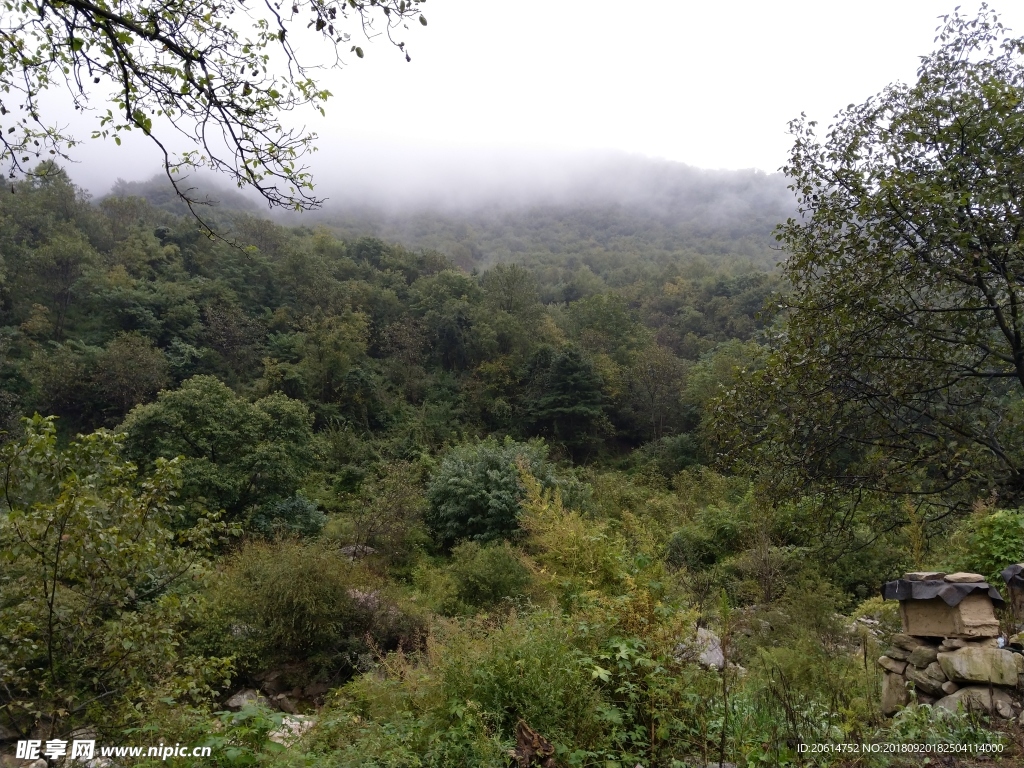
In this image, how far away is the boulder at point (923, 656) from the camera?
431cm

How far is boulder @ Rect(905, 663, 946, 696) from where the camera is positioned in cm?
416

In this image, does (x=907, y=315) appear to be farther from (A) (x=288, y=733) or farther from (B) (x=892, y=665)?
(A) (x=288, y=733)

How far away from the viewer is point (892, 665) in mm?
4570

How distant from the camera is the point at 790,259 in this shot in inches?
193

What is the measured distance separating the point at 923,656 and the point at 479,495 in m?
10.2

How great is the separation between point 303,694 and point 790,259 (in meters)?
8.58

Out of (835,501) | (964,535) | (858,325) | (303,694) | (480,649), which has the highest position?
(858,325)

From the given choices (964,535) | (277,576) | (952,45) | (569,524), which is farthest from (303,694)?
(952,45)

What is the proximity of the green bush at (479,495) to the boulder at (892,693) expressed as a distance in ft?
28.3

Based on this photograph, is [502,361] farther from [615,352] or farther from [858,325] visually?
[858,325]

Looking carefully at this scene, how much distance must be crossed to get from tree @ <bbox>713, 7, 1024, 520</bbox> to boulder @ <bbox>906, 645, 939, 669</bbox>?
115cm

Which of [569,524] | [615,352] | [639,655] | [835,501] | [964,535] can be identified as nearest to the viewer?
[639,655]

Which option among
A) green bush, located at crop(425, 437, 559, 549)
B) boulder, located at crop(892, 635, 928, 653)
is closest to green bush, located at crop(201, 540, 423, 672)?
green bush, located at crop(425, 437, 559, 549)

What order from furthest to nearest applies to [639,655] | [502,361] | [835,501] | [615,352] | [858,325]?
[615,352]
[502,361]
[835,501]
[858,325]
[639,655]
